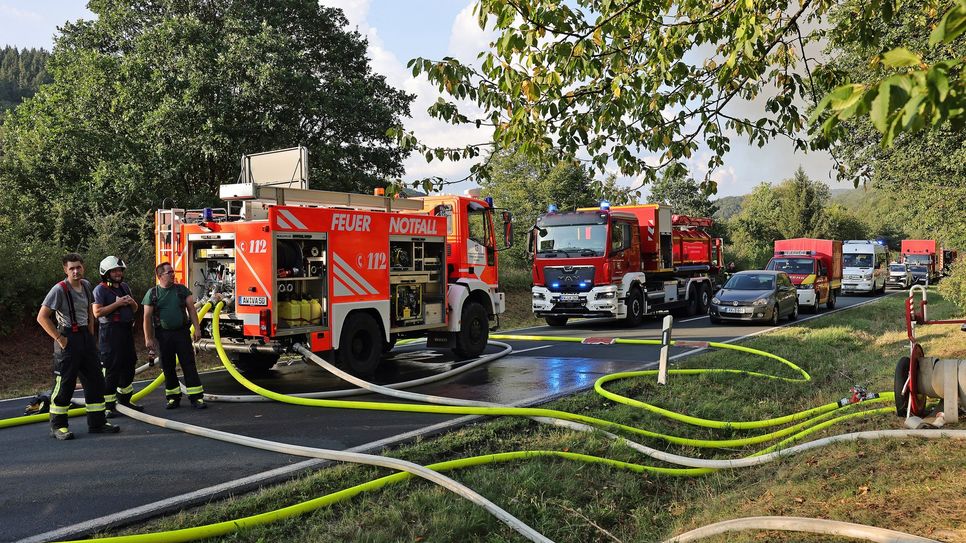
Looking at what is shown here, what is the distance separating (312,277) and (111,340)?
8.17ft

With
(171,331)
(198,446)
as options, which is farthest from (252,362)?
(198,446)

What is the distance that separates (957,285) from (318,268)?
16.3 meters

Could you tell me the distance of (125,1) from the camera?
2047 centimetres

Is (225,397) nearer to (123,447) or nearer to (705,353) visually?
(123,447)

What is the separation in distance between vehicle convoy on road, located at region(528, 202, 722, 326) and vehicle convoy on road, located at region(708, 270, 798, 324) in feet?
5.94

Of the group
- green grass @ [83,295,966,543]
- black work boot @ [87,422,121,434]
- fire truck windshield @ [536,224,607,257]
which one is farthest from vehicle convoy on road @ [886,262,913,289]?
black work boot @ [87,422,121,434]

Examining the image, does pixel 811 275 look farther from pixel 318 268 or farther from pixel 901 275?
pixel 901 275

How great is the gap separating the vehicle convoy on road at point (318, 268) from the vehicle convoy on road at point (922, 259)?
134 ft

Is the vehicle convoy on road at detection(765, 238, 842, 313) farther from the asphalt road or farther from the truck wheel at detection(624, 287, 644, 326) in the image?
the asphalt road

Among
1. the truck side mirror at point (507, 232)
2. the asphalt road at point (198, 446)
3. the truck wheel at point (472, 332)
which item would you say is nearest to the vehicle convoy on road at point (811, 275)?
the asphalt road at point (198, 446)

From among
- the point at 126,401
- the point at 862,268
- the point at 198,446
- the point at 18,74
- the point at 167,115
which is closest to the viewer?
the point at 198,446

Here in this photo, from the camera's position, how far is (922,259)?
4350 centimetres

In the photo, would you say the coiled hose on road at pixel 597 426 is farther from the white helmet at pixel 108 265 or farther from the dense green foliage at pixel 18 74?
the dense green foliage at pixel 18 74

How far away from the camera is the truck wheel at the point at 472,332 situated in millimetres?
11250
